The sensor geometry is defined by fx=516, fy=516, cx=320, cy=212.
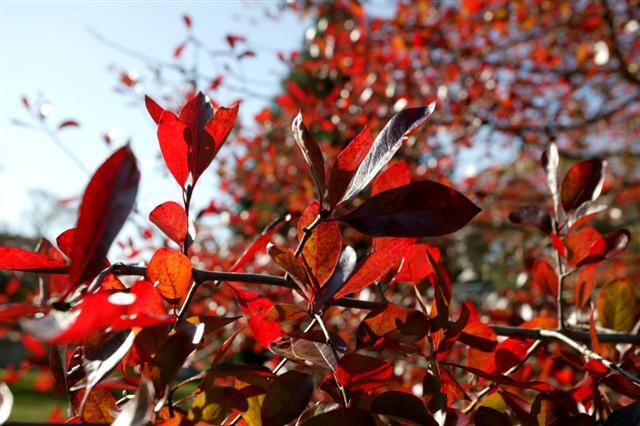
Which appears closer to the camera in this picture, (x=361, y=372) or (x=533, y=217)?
(x=361, y=372)

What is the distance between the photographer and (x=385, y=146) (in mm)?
450

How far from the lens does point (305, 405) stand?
0.43 m

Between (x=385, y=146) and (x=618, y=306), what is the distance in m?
0.54

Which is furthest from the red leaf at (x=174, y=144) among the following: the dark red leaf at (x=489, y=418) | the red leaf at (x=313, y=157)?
the dark red leaf at (x=489, y=418)

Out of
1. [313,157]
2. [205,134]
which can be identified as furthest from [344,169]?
[205,134]

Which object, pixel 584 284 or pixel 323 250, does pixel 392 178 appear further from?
pixel 584 284

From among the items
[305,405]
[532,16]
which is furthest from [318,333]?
[532,16]

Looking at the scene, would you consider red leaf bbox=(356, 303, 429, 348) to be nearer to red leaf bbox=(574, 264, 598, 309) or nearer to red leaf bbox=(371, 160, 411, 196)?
red leaf bbox=(371, 160, 411, 196)

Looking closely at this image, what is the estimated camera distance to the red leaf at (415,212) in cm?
44

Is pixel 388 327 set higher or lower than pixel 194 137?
lower

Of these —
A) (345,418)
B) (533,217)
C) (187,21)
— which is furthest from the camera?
(187,21)

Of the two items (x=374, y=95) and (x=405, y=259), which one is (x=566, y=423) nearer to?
(x=405, y=259)

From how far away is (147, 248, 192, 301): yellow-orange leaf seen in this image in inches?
18.6

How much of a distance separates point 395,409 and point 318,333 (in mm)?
96
